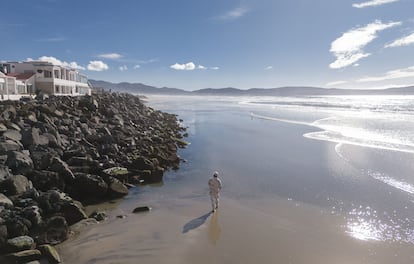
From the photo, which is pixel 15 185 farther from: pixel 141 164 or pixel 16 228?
pixel 141 164

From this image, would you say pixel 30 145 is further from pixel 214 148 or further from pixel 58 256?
pixel 214 148

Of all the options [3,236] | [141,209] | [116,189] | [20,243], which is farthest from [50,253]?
[116,189]

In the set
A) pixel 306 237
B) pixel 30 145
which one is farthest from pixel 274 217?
pixel 30 145

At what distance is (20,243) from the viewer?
7.49 metres

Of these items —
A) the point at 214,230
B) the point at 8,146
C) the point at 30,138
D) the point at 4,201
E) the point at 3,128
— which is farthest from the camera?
the point at 3,128

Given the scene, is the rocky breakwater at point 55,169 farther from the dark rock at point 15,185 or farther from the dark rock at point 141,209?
the dark rock at point 141,209

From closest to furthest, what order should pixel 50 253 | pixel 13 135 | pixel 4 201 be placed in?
1. pixel 50 253
2. pixel 4 201
3. pixel 13 135

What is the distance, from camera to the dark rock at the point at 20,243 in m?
7.40

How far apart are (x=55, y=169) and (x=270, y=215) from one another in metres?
7.68

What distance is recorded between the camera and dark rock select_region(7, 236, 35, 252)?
7.40 m

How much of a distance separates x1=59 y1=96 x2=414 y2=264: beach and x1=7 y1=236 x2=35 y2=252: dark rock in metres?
0.71

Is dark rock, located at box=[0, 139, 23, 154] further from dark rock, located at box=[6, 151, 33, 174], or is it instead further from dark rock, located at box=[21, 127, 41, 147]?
dark rock, located at box=[21, 127, 41, 147]

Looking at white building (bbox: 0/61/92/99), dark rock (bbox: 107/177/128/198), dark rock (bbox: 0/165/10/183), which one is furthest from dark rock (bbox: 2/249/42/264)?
Answer: white building (bbox: 0/61/92/99)

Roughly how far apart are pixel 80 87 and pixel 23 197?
41178 millimetres
